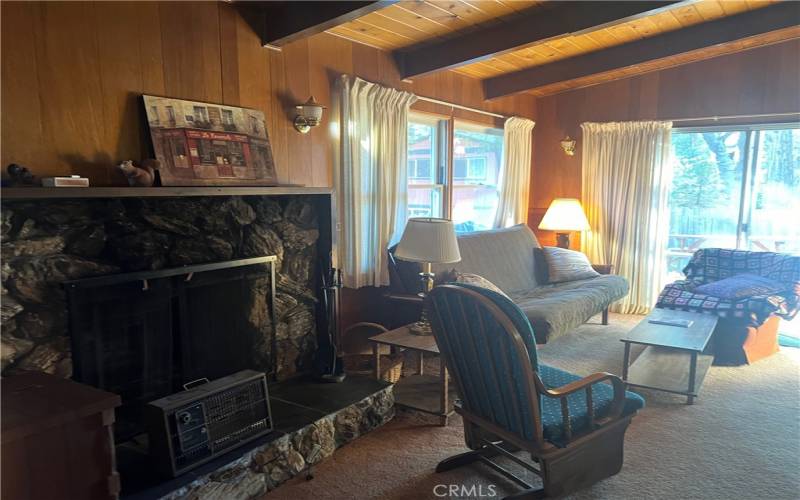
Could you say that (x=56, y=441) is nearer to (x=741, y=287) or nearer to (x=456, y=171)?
(x=456, y=171)

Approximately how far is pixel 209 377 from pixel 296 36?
180 centimetres

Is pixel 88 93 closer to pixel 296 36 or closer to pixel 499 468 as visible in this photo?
pixel 296 36

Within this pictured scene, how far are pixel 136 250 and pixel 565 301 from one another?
2.85 m

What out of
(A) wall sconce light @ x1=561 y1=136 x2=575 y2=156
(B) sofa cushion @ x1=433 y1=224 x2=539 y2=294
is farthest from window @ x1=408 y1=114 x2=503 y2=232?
(A) wall sconce light @ x1=561 y1=136 x2=575 y2=156

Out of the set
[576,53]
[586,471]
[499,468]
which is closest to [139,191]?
[499,468]

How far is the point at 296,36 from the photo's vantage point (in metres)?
2.75

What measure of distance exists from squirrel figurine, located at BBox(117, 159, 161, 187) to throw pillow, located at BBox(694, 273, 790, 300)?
12.7ft

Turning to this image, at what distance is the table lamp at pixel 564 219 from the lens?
210 inches

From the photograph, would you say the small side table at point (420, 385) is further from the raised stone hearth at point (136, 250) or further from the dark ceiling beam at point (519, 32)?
the dark ceiling beam at point (519, 32)

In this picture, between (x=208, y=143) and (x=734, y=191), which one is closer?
(x=208, y=143)

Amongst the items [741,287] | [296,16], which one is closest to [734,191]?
[741,287]

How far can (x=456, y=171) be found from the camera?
15.7 feet

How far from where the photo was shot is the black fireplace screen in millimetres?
2117

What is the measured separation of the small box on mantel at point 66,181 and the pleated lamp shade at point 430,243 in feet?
5.14
